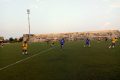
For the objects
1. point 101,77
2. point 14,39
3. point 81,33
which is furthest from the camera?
point 81,33

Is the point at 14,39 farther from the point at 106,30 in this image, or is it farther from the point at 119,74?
the point at 119,74

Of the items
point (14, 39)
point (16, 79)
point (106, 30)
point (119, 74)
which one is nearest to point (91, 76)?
point (119, 74)

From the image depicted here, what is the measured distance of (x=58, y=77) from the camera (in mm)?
11875

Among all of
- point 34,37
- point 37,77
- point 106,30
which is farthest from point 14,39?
point 37,77

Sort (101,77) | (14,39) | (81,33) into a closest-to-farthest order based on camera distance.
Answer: (101,77), (14,39), (81,33)

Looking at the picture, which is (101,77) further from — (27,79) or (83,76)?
(27,79)

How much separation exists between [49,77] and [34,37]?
3647 inches

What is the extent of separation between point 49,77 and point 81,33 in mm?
104292

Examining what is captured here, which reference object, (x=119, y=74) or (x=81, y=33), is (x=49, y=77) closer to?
(x=119, y=74)

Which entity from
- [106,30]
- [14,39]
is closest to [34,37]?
[14,39]

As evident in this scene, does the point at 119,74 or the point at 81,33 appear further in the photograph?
the point at 81,33

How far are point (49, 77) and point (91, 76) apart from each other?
2087 millimetres

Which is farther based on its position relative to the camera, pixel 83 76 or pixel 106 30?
pixel 106 30

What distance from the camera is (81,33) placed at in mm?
115625
